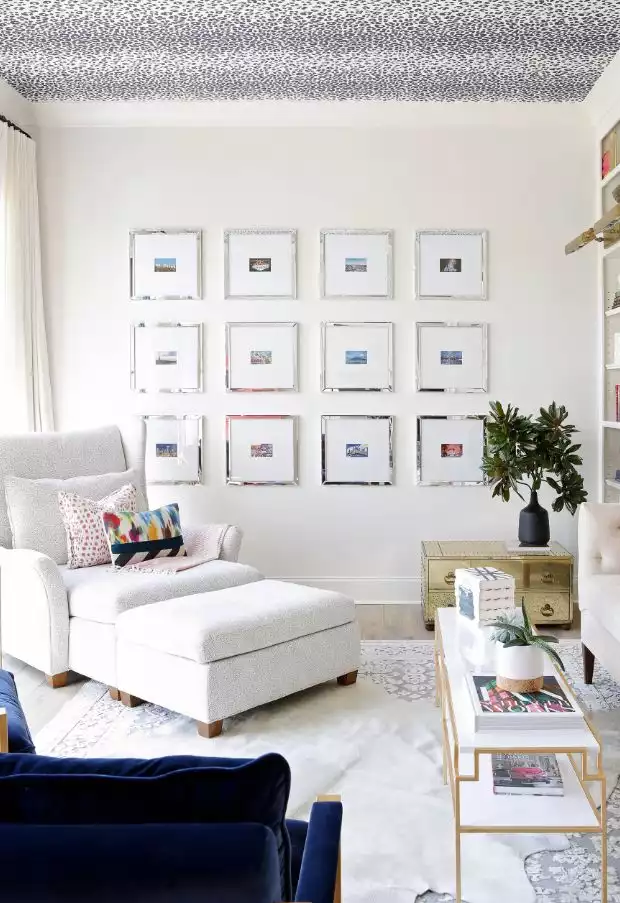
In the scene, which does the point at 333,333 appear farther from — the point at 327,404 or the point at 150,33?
the point at 150,33

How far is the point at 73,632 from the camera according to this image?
11.6ft

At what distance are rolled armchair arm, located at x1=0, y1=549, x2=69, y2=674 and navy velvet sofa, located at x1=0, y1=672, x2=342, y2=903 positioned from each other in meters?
2.55

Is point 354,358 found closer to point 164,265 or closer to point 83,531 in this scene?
point 164,265

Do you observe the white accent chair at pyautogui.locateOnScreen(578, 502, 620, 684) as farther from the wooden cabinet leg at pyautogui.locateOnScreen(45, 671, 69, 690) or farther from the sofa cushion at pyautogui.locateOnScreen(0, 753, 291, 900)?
the sofa cushion at pyautogui.locateOnScreen(0, 753, 291, 900)

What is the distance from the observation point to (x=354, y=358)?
491cm

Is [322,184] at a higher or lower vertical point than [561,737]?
higher

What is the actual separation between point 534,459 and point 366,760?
6.92 feet

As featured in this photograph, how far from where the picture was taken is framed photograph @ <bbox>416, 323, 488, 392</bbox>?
16.0 feet

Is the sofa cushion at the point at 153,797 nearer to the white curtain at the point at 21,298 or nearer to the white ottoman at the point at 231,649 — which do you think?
the white ottoman at the point at 231,649

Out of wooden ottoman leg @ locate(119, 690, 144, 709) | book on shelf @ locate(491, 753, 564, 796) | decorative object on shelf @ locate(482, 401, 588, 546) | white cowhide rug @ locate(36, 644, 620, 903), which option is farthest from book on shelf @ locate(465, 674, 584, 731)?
decorative object on shelf @ locate(482, 401, 588, 546)

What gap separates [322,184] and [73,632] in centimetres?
287

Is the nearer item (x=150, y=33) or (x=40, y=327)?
(x=150, y=33)

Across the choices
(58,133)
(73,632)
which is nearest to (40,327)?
(58,133)

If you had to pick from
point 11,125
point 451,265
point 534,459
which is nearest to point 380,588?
point 534,459
